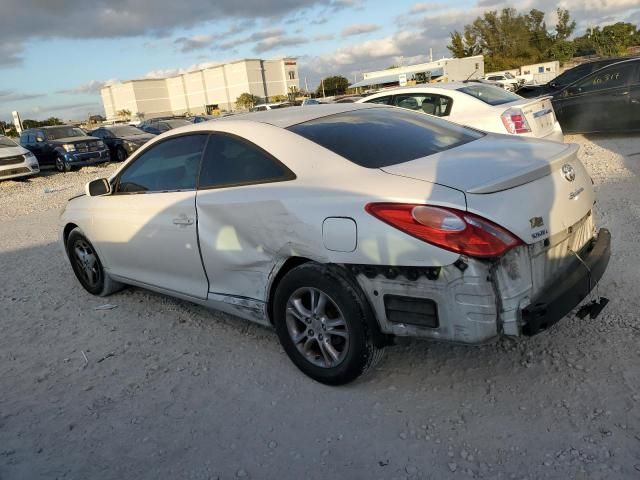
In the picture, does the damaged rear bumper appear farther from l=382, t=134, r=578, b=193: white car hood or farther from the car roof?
the car roof

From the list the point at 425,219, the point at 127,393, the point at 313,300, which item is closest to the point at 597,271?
the point at 425,219

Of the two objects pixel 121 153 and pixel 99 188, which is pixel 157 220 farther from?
pixel 121 153

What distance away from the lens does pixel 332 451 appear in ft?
8.49

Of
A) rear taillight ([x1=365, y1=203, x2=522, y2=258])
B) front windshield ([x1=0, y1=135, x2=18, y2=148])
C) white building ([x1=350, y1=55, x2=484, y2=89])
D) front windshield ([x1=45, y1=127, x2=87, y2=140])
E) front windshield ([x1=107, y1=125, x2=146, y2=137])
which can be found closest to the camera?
rear taillight ([x1=365, y1=203, x2=522, y2=258])

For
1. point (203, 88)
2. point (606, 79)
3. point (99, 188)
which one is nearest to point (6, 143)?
point (99, 188)

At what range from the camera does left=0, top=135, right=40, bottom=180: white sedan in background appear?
14.9 meters

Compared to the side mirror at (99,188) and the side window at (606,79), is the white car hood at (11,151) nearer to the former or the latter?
the side mirror at (99,188)

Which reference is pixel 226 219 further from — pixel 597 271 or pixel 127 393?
pixel 597 271

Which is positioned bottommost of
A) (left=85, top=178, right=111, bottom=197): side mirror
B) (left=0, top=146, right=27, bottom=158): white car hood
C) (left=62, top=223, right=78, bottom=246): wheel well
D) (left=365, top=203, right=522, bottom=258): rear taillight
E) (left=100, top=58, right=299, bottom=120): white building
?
(left=62, top=223, right=78, bottom=246): wheel well

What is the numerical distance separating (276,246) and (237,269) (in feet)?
1.39

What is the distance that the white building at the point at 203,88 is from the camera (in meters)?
115

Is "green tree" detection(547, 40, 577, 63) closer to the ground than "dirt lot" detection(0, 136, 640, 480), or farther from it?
farther from it

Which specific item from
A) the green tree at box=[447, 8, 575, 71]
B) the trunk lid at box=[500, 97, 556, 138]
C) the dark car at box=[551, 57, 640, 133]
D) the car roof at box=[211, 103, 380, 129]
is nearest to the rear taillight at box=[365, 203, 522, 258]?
the car roof at box=[211, 103, 380, 129]

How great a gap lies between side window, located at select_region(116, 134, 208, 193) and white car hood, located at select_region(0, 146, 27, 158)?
1280 centimetres
